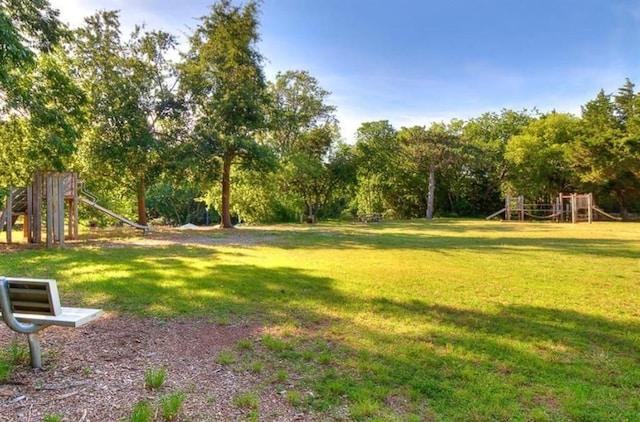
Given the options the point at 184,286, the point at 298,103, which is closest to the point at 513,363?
the point at 184,286

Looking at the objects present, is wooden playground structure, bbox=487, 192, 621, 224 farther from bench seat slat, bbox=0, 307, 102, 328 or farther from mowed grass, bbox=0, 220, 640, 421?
bench seat slat, bbox=0, 307, 102, 328

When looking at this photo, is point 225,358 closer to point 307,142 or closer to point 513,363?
point 513,363

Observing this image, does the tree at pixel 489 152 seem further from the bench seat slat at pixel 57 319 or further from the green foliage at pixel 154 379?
the bench seat slat at pixel 57 319

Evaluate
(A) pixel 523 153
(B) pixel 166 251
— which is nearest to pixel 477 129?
(A) pixel 523 153

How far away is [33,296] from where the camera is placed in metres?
3.24

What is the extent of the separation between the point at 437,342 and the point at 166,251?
9139mm

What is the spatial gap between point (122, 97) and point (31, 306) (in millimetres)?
16793

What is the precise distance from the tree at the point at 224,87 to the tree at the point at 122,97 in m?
1.45

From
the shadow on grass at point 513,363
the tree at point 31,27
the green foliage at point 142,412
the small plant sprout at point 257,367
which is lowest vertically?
the shadow on grass at point 513,363

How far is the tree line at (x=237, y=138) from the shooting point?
526 inches

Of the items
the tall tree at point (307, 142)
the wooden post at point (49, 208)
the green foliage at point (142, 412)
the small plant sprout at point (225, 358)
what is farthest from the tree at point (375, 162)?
the green foliage at point (142, 412)

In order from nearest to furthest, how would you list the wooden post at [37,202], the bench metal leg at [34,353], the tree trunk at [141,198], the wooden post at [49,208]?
the bench metal leg at [34,353] → the wooden post at [49,208] → the wooden post at [37,202] → the tree trunk at [141,198]

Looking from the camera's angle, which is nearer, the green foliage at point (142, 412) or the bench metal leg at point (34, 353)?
the green foliage at point (142, 412)

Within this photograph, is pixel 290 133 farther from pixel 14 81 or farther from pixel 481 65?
pixel 14 81
